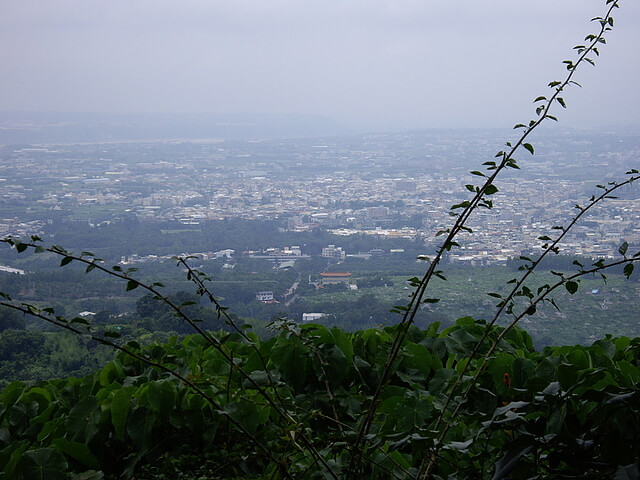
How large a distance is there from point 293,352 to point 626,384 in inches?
39.2

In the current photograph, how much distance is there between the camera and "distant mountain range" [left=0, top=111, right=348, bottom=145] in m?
23.0

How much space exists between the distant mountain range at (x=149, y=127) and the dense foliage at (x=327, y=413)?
65.6 feet

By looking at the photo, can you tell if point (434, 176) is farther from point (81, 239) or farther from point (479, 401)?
point (479, 401)

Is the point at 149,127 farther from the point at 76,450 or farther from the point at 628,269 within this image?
the point at 628,269

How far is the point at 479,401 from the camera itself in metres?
1.80

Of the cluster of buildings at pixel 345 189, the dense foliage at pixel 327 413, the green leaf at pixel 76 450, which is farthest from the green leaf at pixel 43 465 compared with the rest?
the cluster of buildings at pixel 345 189

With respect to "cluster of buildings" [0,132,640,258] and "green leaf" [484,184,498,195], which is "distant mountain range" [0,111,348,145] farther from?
"green leaf" [484,184,498,195]

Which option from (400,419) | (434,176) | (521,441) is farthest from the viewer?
(434,176)

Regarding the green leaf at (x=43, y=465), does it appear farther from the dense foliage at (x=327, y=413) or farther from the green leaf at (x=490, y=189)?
the green leaf at (x=490, y=189)

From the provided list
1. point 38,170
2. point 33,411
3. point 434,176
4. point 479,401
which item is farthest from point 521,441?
point 38,170

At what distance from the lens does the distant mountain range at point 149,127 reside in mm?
23000

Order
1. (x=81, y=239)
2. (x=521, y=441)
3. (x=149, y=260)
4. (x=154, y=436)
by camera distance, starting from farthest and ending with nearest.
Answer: (x=81, y=239) → (x=149, y=260) → (x=154, y=436) → (x=521, y=441)

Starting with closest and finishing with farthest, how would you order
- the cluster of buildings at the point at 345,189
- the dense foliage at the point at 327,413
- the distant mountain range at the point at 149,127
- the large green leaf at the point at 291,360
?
the dense foliage at the point at 327,413, the large green leaf at the point at 291,360, the cluster of buildings at the point at 345,189, the distant mountain range at the point at 149,127

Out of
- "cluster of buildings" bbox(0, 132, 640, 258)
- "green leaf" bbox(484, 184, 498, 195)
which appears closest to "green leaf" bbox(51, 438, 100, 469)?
"green leaf" bbox(484, 184, 498, 195)
